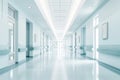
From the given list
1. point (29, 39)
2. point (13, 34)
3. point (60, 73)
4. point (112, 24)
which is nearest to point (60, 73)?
point (60, 73)

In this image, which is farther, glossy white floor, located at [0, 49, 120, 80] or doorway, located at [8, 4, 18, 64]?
doorway, located at [8, 4, 18, 64]

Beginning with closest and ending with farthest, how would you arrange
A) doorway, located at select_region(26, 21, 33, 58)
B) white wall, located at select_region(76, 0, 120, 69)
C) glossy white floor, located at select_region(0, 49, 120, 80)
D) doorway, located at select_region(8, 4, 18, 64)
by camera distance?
1. glossy white floor, located at select_region(0, 49, 120, 80)
2. white wall, located at select_region(76, 0, 120, 69)
3. doorway, located at select_region(8, 4, 18, 64)
4. doorway, located at select_region(26, 21, 33, 58)

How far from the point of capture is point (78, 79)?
16.9 feet

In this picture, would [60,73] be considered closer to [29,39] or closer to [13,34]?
[13,34]

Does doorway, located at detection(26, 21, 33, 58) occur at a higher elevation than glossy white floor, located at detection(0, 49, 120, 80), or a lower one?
higher

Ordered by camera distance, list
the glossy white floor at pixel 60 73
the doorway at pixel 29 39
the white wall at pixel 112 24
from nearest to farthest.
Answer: the glossy white floor at pixel 60 73 < the white wall at pixel 112 24 < the doorway at pixel 29 39

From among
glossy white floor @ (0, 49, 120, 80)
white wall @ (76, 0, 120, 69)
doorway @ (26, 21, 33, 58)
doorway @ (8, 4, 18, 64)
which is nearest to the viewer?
glossy white floor @ (0, 49, 120, 80)

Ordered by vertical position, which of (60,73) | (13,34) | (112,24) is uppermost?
(112,24)

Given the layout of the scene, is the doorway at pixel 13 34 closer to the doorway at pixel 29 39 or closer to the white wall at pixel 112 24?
the white wall at pixel 112 24

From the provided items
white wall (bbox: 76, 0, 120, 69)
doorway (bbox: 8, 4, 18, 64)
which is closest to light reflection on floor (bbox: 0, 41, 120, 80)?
white wall (bbox: 76, 0, 120, 69)

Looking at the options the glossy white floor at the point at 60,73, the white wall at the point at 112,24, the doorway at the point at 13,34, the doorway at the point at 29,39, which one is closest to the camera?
the glossy white floor at the point at 60,73

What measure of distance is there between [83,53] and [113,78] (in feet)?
42.4

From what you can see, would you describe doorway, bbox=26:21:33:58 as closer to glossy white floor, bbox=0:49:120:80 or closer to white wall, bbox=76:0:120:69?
glossy white floor, bbox=0:49:120:80

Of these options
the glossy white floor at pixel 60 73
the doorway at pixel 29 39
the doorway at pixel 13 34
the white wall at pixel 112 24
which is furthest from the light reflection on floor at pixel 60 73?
the doorway at pixel 29 39
